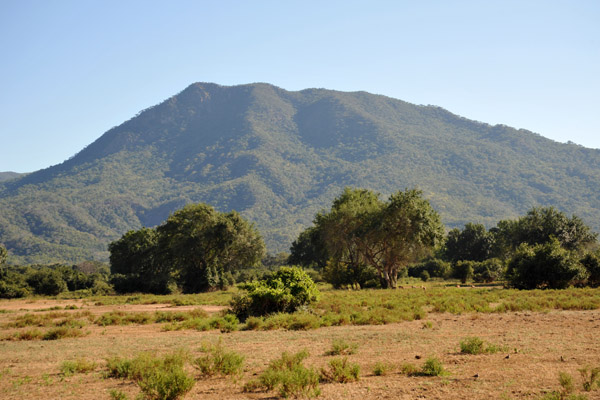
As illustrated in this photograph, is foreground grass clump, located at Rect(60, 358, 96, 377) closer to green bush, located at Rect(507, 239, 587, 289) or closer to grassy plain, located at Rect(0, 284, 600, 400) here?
grassy plain, located at Rect(0, 284, 600, 400)

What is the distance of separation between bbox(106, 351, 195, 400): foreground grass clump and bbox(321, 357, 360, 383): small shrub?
124 inches

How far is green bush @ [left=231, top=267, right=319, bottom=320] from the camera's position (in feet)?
75.3

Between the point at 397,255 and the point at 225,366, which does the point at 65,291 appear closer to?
the point at 397,255

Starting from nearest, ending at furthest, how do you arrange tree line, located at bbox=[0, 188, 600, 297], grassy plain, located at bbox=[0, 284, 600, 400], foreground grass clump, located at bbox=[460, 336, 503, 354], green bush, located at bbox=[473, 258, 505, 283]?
grassy plain, located at bbox=[0, 284, 600, 400], foreground grass clump, located at bbox=[460, 336, 503, 354], tree line, located at bbox=[0, 188, 600, 297], green bush, located at bbox=[473, 258, 505, 283]

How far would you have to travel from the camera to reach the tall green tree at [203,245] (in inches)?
2127

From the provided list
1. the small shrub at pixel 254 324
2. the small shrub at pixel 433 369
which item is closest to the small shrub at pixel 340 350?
the small shrub at pixel 433 369

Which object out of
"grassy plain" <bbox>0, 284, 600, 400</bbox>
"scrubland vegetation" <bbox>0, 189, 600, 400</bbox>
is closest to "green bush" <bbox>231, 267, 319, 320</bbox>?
"scrubland vegetation" <bbox>0, 189, 600, 400</bbox>

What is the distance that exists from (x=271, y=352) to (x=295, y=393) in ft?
15.1

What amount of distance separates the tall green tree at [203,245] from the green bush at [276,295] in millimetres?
30635

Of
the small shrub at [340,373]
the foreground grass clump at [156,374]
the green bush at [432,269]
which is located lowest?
the green bush at [432,269]

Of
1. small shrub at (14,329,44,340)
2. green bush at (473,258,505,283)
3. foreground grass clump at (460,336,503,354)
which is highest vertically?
foreground grass clump at (460,336,503,354)

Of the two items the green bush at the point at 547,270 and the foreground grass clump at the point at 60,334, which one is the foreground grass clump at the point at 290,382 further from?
the green bush at the point at 547,270

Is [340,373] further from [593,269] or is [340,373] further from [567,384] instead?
[593,269]

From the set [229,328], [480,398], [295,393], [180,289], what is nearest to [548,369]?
[480,398]
